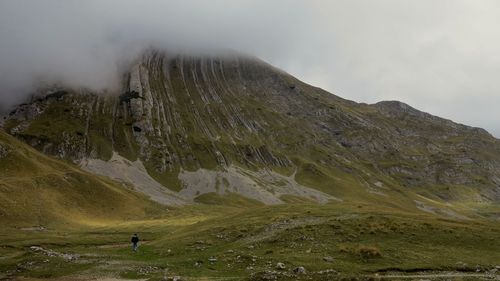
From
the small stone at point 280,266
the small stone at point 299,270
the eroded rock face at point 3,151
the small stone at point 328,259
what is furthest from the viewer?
the eroded rock face at point 3,151

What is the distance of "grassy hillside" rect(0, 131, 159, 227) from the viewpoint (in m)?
108

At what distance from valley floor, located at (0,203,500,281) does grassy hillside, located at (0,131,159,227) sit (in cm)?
3372

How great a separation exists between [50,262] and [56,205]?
75.5 m

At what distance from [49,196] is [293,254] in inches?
3697

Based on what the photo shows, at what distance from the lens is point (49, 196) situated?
12544 cm

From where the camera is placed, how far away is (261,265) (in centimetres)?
4709

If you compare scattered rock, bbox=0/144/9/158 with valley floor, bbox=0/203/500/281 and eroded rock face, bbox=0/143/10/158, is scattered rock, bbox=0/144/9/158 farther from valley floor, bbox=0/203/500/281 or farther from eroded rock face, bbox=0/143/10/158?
valley floor, bbox=0/203/500/281

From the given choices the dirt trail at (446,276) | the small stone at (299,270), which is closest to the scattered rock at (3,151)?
the small stone at (299,270)

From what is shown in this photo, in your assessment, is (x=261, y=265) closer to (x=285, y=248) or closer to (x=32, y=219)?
(x=285, y=248)

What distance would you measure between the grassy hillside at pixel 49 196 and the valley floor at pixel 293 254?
33.7 metres

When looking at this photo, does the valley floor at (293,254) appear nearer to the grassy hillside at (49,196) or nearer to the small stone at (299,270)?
the small stone at (299,270)

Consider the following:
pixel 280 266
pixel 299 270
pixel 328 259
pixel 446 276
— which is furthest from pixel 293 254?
pixel 446 276

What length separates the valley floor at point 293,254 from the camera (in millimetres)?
44594

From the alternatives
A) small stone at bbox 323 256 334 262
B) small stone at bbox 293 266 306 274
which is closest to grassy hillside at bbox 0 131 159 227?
small stone at bbox 323 256 334 262
